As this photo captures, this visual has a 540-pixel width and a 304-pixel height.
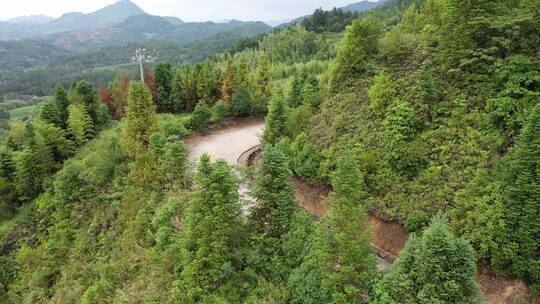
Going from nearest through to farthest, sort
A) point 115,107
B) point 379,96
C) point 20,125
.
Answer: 1. point 379,96
2. point 20,125
3. point 115,107

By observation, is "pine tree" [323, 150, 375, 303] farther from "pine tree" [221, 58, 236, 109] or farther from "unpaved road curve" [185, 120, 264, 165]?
"pine tree" [221, 58, 236, 109]

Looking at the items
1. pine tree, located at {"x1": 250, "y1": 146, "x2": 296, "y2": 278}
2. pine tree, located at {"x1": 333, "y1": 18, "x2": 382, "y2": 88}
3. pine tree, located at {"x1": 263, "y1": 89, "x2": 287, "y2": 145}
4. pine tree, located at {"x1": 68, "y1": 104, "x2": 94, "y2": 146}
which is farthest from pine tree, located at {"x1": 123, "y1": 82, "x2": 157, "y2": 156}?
pine tree, located at {"x1": 250, "y1": 146, "x2": 296, "y2": 278}

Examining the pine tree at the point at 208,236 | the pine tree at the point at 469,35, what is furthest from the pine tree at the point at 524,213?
the pine tree at the point at 208,236

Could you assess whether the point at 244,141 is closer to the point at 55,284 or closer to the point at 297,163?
the point at 297,163

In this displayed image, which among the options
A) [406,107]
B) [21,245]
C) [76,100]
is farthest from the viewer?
[76,100]

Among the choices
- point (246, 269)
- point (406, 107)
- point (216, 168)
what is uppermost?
point (406, 107)

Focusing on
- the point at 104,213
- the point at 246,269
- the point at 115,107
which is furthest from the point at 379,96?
the point at 115,107

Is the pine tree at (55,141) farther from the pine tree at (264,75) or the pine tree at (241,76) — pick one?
the pine tree at (264,75)
